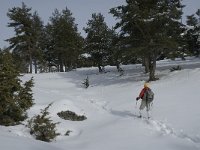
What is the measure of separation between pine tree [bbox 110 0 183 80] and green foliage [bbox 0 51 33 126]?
1334cm

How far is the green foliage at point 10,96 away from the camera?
1725 cm

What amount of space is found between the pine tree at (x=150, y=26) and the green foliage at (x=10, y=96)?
13.3m

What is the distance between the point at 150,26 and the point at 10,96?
Answer: 16.7m

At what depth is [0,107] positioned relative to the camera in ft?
55.8

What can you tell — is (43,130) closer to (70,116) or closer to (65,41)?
(70,116)

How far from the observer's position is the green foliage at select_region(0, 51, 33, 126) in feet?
56.6

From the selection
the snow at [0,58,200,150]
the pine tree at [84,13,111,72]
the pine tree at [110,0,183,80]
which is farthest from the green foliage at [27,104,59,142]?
the pine tree at [84,13,111,72]

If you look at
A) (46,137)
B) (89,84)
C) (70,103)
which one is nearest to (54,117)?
(70,103)

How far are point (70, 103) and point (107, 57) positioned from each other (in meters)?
27.9

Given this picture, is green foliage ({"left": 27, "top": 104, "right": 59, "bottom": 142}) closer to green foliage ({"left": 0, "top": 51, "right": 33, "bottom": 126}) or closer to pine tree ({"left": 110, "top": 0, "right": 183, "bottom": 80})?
green foliage ({"left": 0, "top": 51, "right": 33, "bottom": 126})

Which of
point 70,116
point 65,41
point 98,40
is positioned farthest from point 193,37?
point 70,116

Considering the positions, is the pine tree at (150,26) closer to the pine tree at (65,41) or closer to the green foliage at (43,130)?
the green foliage at (43,130)

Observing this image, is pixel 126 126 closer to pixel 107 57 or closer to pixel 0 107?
pixel 0 107

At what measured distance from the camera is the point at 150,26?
31375mm
